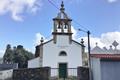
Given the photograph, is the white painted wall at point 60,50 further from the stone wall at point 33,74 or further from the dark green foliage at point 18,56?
the dark green foliage at point 18,56

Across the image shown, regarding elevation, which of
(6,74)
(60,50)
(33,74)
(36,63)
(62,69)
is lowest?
(6,74)

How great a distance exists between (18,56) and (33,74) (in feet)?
107

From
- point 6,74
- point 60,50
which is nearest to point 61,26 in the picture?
point 60,50

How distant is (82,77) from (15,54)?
36860 millimetres

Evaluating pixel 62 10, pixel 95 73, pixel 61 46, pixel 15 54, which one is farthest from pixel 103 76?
pixel 15 54

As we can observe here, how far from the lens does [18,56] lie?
57.8 meters

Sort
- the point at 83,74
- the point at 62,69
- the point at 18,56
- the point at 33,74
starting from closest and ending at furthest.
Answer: the point at 83,74 → the point at 33,74 → the point at 62,69 → the point at 18,56

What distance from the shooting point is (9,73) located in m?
29.5

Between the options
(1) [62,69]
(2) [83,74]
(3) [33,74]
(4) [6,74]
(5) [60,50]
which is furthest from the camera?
(5) [60,50]

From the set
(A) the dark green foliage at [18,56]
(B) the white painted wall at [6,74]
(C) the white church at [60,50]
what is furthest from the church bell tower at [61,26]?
(A) the dark green foliage at [18,56]

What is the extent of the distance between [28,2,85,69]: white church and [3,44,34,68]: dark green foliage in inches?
870

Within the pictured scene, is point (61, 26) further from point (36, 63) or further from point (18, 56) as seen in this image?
point (18, 56)

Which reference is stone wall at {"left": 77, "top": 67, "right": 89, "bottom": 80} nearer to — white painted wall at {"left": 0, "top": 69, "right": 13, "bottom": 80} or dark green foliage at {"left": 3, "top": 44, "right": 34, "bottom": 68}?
white painted wall at {"left": 0, "top": 69, "right": 13, "bottom": 80}

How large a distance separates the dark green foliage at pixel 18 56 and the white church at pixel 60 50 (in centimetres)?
2211
